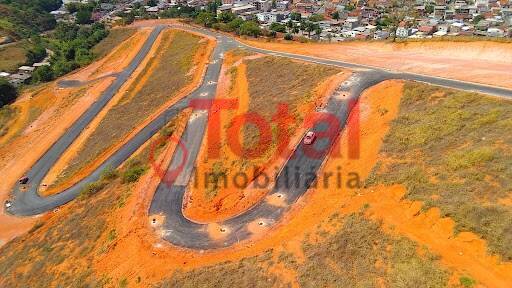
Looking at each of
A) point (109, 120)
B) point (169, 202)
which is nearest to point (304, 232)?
point (169, 202)

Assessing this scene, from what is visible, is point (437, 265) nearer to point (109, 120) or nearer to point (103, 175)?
point (103, 175)

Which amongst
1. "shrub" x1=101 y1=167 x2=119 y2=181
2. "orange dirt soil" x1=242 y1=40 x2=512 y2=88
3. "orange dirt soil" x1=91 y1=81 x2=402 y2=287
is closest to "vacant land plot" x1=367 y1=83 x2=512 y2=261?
"orange dirt soil" x1=91 y1=81 x2=402 y2=287

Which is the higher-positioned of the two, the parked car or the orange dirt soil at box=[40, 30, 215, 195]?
the orange dirt soil at box=[40, 30, 215, 195]

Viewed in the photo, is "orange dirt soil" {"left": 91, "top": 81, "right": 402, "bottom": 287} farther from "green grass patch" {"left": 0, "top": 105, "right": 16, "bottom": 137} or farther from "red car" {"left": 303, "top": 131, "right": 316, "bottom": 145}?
"green grass patch" {"left": 0, "top": 105, "right": 16, "bottom": 137}

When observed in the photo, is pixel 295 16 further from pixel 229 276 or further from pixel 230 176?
pixel 229 276

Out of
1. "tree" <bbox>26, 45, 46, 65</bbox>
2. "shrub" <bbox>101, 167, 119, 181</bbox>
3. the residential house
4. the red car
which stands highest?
the residential house

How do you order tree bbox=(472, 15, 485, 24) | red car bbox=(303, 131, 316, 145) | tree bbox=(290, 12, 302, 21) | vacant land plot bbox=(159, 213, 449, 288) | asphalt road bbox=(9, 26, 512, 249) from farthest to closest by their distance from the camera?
tree bbox=(290, 12, 302, 21) < tree bbox=(472, 15, 485, 24) < red car bbox=(303, 131, 316, 145) < asphalt road bbox=(9, 26, 512, 249) < vacant land plot bbox=(159, 213, 449, 288)

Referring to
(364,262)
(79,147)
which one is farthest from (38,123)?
(364,262)
